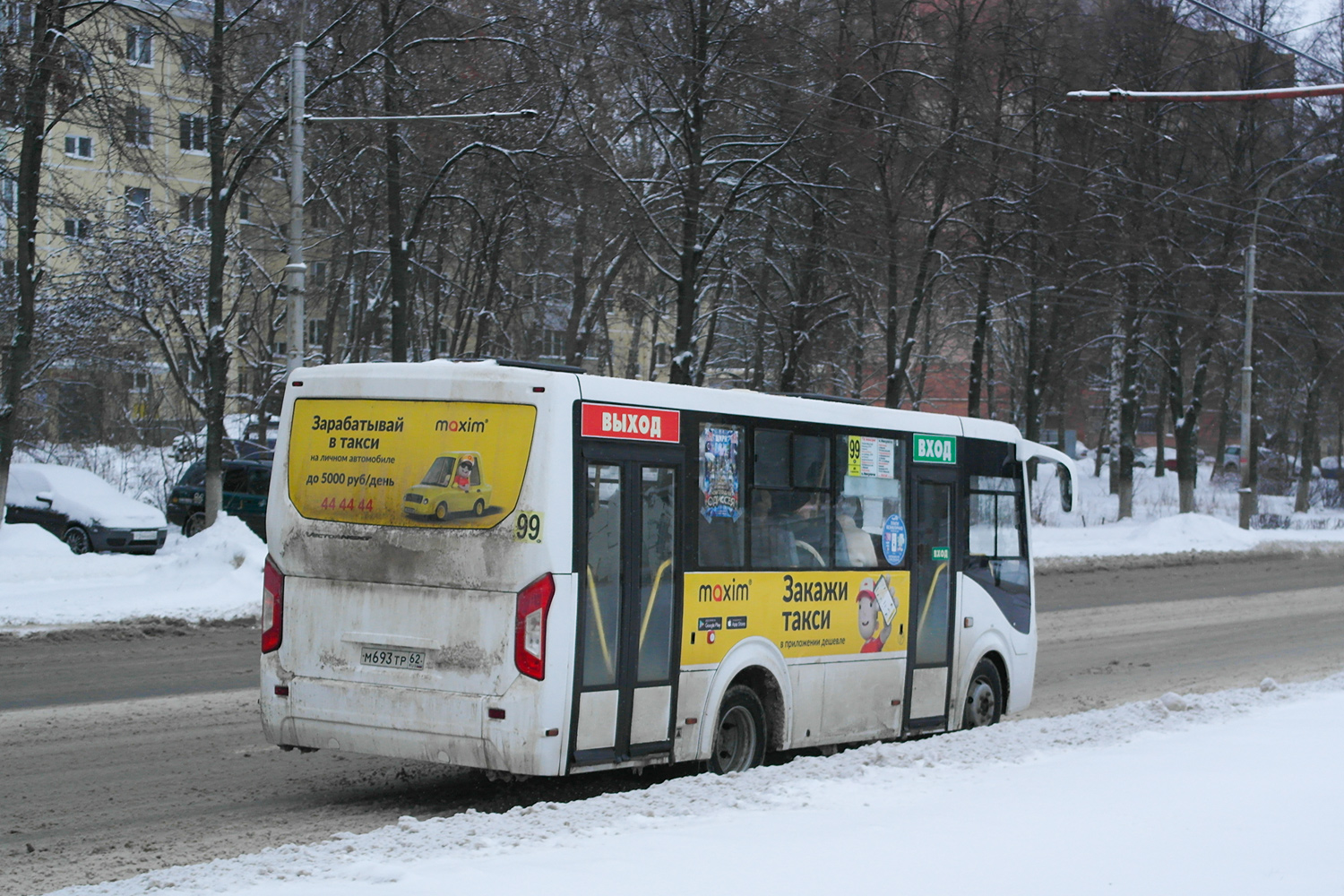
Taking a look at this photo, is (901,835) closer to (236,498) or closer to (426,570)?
(426,570)

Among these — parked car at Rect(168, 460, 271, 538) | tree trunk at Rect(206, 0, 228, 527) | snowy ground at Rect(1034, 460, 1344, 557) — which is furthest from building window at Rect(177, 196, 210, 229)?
snowy ground at Rect(1034, 460, 1344, 557)

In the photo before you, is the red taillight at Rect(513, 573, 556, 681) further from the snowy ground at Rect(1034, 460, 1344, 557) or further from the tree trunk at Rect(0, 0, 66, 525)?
the snowy ground at Rect(1034, 460, 1344, 557)

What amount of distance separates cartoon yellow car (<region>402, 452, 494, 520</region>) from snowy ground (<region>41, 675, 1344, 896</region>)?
168 centimetres

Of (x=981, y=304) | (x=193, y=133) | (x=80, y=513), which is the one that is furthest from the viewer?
(x=981, y=304)

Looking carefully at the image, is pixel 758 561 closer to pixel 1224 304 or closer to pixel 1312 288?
pixel 1224 304

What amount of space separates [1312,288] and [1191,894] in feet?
145

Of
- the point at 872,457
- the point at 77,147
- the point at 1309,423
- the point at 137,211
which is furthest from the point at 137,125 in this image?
the point at 1309,423

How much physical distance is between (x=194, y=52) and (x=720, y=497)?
15601 millimetres

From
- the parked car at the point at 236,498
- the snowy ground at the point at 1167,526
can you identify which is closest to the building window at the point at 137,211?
the parked car at the point at 236,498

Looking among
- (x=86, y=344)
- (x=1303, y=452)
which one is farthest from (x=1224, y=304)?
(x=86, y=344)

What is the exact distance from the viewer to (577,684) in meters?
7.71

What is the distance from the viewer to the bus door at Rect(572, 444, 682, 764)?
7.82 m

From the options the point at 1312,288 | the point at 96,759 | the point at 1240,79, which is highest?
the point at 1240,79

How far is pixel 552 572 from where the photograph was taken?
7.56m
